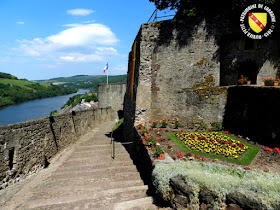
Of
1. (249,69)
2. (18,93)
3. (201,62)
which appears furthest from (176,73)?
(18,93)

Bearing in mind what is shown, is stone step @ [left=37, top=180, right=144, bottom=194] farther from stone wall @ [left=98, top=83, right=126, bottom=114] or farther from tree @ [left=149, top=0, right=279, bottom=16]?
stone wall @ [left=98, top=83, right=126, bottom=114]

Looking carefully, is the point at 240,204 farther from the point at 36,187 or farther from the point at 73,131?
the point at 73,131

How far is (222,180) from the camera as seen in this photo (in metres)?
3.81

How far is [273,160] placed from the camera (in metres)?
6.34

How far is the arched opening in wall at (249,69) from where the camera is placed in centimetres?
1110

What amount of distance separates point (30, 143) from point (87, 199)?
4.70 m

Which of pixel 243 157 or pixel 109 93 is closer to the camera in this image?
pixel 243 157

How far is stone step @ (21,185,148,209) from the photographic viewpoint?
498 centimetres

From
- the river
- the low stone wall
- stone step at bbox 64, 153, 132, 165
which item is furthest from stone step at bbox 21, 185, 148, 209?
the river

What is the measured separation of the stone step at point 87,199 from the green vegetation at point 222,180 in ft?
3.63

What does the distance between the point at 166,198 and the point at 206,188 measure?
121 centimetres

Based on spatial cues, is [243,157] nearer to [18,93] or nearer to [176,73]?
[176,73]

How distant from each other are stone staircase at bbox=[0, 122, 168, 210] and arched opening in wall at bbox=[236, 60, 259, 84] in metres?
9.15

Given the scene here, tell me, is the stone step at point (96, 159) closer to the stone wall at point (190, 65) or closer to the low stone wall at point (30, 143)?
the low stone wall at point (30, 143)
